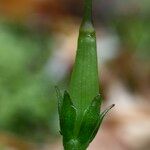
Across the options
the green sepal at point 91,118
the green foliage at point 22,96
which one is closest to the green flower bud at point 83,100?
the green sepal at point 91,118

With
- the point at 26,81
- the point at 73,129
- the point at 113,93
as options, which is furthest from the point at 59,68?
the point at 73,129

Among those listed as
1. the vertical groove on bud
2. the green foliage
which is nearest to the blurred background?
the green foliage

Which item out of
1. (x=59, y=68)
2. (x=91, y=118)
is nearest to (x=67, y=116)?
(x=91, y=118)

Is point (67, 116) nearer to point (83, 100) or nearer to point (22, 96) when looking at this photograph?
point (83, 100)

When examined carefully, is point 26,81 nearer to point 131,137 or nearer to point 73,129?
point 131,137

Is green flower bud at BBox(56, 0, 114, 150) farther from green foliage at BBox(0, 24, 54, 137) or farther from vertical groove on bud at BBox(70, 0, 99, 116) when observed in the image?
green foliage at BBox(0, 24, 54, 137)
